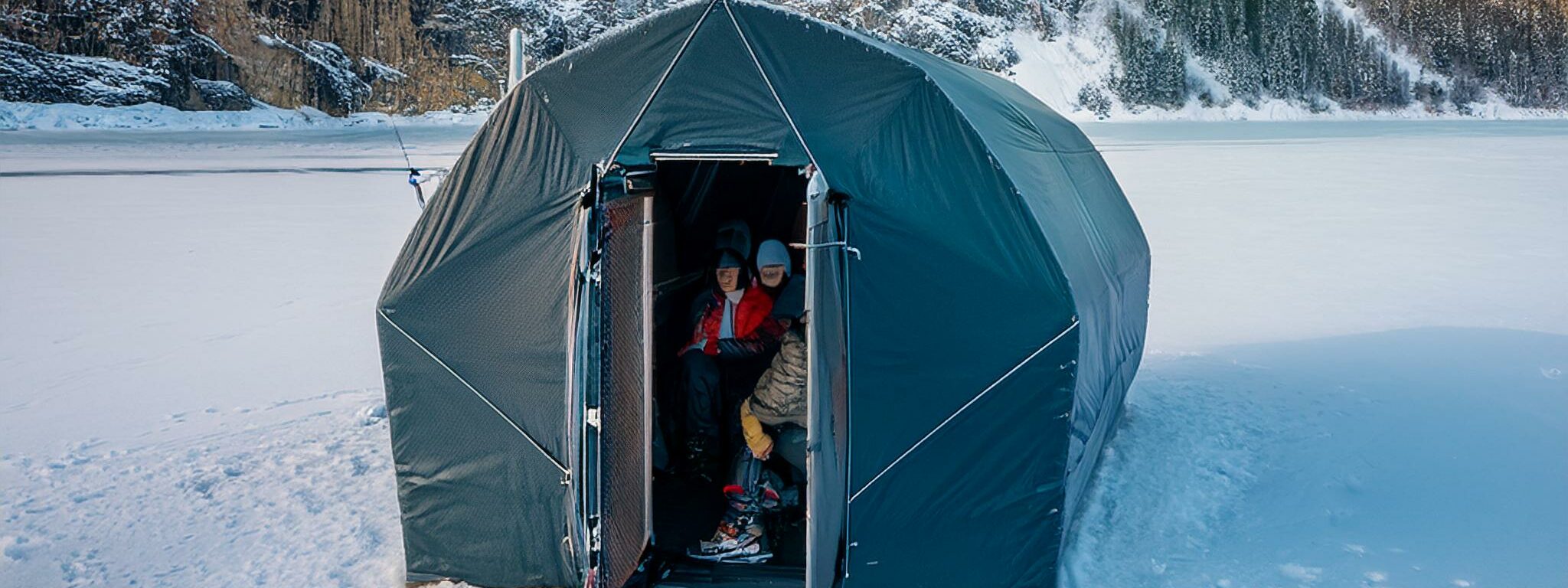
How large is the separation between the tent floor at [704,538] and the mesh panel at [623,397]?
0.20 metres

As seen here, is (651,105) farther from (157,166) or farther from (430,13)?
(430,13)

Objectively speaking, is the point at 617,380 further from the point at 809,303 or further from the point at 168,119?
the point at 168,119

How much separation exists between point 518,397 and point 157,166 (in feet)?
82.4

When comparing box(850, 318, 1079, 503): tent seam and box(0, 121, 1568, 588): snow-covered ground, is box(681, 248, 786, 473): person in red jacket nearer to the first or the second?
box(850, 318, 1079, 503): tent seam

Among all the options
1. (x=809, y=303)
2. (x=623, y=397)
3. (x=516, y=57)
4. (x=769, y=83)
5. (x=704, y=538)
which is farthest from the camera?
(x=516, y=57)

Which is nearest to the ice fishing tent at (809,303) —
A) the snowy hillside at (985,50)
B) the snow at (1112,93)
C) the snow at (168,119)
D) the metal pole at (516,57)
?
the metal pole at (516,57)

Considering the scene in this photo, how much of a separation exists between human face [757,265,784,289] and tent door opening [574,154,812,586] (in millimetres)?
244

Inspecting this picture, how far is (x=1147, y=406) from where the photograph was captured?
21.2 ft

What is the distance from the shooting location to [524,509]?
3.78 m

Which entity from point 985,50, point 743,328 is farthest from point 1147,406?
point 985,50

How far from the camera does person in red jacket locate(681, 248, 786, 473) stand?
15.4 feet

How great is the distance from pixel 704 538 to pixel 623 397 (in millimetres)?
753

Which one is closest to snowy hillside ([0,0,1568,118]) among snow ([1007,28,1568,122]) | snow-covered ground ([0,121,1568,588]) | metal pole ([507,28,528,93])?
snow ([1007,28,1568,122])

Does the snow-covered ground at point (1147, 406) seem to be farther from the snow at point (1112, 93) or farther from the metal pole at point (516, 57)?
the snow at point (1112, 93)
